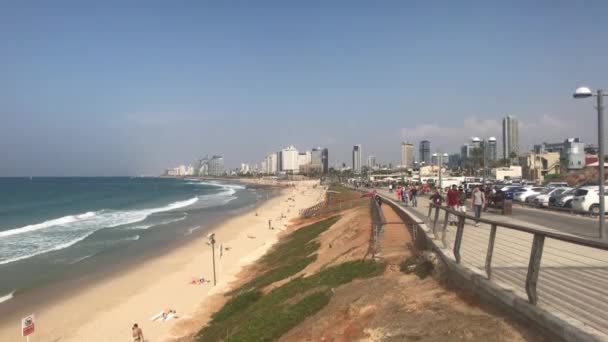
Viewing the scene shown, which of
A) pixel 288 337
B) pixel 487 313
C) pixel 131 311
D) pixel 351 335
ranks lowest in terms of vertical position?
pixel 131 311

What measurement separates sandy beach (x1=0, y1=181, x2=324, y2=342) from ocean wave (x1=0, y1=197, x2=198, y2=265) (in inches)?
384

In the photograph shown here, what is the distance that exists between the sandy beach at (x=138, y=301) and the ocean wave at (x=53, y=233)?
975 cm

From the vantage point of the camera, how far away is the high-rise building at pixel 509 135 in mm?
137038

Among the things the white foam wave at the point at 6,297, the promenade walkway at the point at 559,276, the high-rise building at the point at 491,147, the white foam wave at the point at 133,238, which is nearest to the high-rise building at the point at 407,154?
the high-rise building at the point at 491,147

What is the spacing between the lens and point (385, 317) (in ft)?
22.5

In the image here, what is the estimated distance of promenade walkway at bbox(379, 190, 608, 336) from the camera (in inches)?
198

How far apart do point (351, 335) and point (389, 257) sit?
4.53 meters

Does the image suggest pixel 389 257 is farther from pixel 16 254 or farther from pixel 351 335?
pixel 16 254

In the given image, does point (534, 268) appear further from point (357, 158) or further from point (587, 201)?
point (357, 158)

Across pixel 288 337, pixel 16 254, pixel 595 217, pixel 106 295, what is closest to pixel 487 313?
pixel 288 337

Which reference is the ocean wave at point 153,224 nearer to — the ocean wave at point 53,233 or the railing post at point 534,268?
the ocean wave at point 53,233

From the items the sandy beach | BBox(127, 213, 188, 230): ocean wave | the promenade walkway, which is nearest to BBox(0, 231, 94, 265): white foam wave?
BBox(127, 213, 188, 230): ocean wave

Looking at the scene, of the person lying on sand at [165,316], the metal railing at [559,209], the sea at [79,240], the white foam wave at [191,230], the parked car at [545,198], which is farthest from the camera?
the white foam wave at [191,230]

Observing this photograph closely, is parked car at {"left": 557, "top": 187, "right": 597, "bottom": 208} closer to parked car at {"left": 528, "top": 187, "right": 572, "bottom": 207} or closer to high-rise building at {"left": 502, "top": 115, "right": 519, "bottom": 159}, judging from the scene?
parked car at {"left": 528, "top": 187, "right": 572, "bottom": 207}
